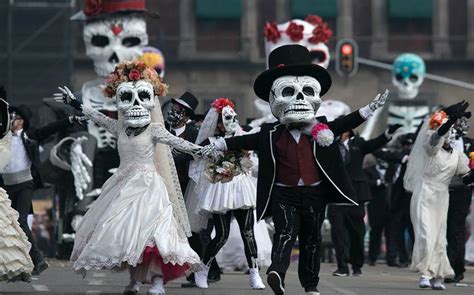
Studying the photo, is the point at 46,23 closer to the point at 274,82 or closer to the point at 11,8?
the point at 11,8

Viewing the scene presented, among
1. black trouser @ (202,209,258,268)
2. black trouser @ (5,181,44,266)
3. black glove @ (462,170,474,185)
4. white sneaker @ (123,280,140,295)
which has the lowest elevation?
white sneaker @ (123,280,140,295)

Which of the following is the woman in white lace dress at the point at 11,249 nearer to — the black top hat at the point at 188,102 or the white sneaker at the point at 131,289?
the white sneaker at the point at 131,289

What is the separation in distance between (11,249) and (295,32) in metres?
13.0

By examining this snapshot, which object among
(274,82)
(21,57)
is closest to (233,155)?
(274,82)

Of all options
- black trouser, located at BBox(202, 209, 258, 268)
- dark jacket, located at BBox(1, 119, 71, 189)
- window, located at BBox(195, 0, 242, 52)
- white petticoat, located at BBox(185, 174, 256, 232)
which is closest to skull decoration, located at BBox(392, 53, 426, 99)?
dark jacket, located at BBox(1, 119, 71, 189)

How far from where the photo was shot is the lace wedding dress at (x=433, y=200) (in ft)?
71.0

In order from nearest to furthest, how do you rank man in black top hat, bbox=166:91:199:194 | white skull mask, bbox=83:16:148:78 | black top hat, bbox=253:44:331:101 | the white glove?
1. black top hat, bbox=253:44:331:101
2. man in black top hat, bbox=166:91:199:194
3. the white glove
4. white skull mask, bbox=83:16:148:78

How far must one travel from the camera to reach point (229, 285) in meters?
21.4

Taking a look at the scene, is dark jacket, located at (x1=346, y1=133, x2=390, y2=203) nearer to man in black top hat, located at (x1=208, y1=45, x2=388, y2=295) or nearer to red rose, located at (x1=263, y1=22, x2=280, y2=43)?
red rose, located at (x1=263, y1=22, x2=280, y2=43)

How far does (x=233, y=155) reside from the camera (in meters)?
18.8

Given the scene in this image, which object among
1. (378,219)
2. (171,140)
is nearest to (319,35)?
(378,219)

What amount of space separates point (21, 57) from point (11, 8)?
53.2 inches

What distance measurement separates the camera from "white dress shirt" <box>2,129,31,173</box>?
22375 mm

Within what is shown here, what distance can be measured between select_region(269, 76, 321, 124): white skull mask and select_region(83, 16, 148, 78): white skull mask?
11.9 m
